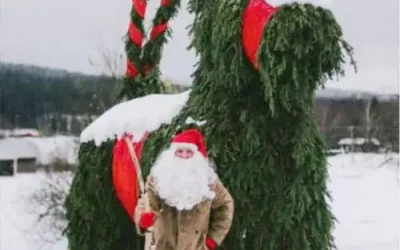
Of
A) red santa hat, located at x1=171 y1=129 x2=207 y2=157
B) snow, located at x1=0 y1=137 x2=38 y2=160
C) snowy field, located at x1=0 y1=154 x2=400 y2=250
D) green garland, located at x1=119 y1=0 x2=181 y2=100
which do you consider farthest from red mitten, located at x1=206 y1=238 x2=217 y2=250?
snow, located at x1=0 y1=137 x2=38 y2=160

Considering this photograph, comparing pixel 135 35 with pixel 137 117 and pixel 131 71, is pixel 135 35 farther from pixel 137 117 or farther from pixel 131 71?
pixel 137 117

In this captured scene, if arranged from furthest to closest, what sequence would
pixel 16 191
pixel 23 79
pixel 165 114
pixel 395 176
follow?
pixel 395 176, pixel 16 191, pixel 23 79, pixel 165 114

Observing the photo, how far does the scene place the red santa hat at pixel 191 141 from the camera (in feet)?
10.6

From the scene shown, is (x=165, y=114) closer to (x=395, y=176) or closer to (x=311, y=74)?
(x=311, y=74)

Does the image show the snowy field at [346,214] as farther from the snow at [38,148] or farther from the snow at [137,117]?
the snow at [137,117]

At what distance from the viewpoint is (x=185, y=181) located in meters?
3.18

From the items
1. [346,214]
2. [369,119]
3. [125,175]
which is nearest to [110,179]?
[125,175]

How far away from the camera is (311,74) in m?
3.21

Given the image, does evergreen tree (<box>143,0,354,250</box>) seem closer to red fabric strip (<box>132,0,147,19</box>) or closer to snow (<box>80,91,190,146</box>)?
snow (<box>80,91,190,146</box>)

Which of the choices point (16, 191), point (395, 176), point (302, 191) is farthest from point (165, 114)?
point (395, 176)

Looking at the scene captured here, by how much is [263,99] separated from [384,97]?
87.0 ft

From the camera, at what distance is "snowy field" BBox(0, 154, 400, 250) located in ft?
52.7

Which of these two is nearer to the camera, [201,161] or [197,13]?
[201,161]

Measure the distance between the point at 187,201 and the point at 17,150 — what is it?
70.4 feet
